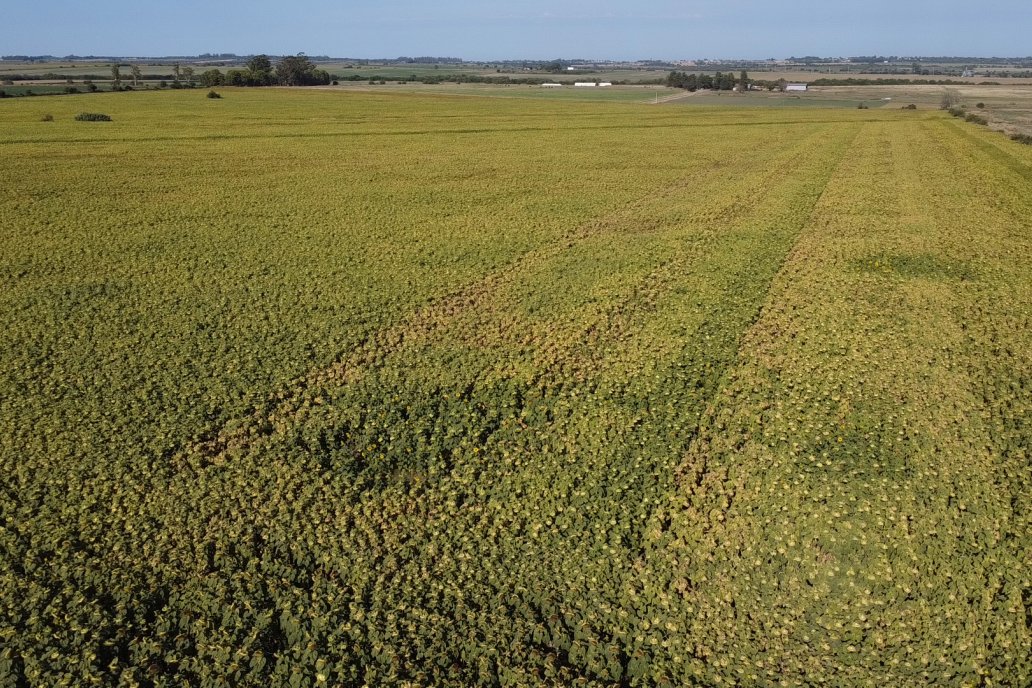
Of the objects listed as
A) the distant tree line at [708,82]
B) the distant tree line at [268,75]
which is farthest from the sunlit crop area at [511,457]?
the distant tree line at [708,82]

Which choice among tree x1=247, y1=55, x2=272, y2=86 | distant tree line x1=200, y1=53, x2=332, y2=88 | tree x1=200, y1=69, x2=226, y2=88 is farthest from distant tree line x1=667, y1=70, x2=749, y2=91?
tree x1=200, y1=69, x2=226, y2=88

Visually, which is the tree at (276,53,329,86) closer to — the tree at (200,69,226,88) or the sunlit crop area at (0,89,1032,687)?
the tree at (200,69,226,88)

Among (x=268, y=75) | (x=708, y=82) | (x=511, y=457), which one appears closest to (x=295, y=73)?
(x=268, y=75)

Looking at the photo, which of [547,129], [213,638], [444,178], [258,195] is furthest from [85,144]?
[213,638]

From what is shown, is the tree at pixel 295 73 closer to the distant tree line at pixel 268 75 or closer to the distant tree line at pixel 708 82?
the distant tree line at pixel 268 75

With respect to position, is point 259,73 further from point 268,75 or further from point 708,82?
point 708,82

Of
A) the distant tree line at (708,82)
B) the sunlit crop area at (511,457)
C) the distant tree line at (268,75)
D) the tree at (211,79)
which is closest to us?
the sunlit crop area at (511,457)
